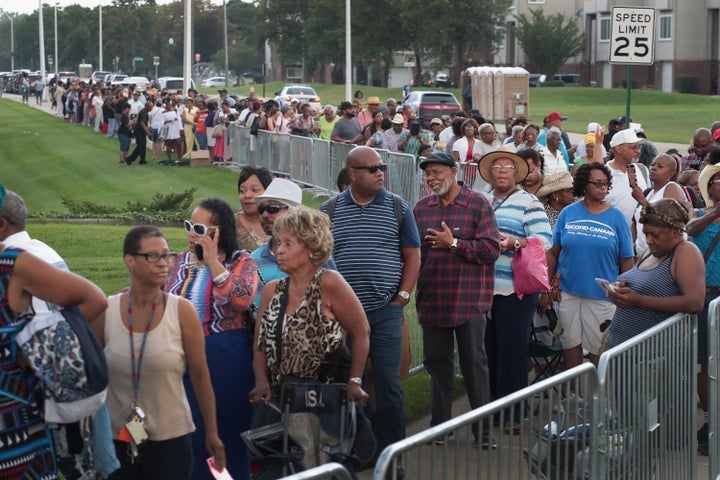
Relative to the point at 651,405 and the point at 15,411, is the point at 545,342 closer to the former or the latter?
the point at 651,405

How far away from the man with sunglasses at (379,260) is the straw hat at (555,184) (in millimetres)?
3088

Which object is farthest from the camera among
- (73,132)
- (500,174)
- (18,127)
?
(18,127)

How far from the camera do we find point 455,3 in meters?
82.5

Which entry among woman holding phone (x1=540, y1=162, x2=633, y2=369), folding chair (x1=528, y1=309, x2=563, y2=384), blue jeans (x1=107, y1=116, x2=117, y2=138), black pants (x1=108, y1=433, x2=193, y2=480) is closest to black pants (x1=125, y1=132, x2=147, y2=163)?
blue jeans (x1=107, y1=116, x2=117, y2=138)

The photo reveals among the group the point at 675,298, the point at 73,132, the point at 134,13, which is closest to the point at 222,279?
the point at 675,298

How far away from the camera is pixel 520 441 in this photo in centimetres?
470

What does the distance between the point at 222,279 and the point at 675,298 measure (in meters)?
2.83

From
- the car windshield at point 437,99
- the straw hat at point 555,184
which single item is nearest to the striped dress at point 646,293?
the straw hat at point 555,184

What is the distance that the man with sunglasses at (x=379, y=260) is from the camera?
23.8 ft

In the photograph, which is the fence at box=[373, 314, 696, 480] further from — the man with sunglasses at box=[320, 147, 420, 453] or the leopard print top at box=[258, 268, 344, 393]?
the man with sunglasses at box=[320, 147, 420, 453]

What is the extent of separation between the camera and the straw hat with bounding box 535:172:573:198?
10.1 m

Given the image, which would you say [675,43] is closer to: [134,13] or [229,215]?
[134,13]

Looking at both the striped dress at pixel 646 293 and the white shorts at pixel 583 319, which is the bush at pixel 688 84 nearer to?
the white shorts at pixel 583 319

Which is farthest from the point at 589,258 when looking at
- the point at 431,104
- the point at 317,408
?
the point at 431,104
